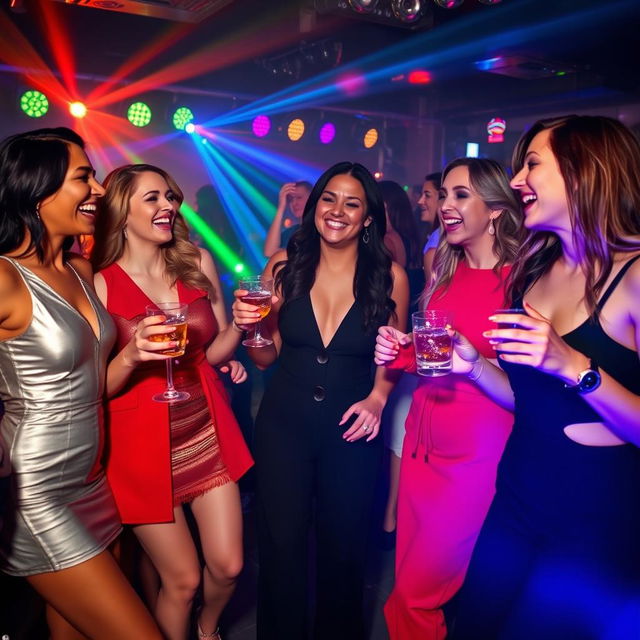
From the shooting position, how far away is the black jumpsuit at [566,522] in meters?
1.60

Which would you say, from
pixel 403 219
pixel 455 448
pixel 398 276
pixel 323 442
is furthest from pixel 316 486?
pixel 403 219

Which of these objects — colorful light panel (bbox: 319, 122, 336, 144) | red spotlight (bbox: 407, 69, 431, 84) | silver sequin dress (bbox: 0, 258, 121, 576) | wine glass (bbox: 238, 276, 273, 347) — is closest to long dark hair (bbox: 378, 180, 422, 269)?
wine glass (bbox: 238, 276, 273, 347)

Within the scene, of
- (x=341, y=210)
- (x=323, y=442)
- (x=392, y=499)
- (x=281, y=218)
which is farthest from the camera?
(x=281, y=218)

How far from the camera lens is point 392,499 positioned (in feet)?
12.3

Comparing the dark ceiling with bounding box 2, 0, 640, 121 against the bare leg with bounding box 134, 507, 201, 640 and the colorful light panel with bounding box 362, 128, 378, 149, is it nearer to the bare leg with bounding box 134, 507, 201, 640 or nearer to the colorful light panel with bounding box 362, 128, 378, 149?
the colorful light panel with bounding box 362, 128, 378, 149

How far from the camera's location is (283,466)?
7.87 feet

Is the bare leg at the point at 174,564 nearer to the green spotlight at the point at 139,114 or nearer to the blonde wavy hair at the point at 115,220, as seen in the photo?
the blonde wavy hair at the point at 115,220

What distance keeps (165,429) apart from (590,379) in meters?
1.46

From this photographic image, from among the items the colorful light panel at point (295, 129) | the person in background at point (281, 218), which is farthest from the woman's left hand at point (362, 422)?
the colorful light panel at point (295, 129)

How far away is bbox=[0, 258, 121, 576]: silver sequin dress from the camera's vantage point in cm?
176

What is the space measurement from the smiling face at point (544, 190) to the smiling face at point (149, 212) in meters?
1.41

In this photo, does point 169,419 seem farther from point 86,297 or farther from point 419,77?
point 419,77

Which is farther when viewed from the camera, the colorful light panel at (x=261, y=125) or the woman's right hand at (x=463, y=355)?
the colorful light panel at (x=261, y=125)

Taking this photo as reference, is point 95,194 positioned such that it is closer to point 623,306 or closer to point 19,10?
point 623,306
